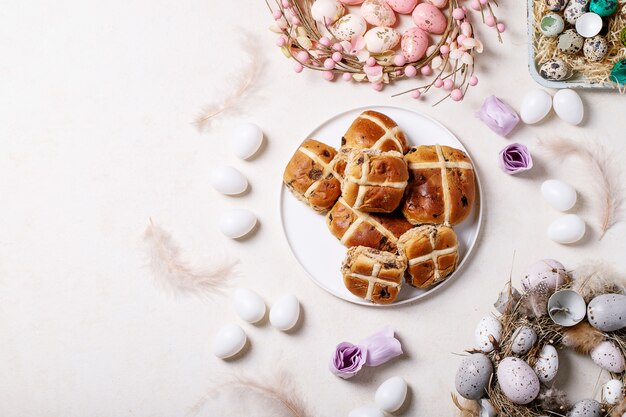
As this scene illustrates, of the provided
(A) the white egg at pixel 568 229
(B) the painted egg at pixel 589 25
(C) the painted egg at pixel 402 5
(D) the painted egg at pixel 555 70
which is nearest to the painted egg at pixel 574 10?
(B) the painted egg at pixel 589 25

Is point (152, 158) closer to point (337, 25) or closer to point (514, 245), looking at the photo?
point (337, 25)

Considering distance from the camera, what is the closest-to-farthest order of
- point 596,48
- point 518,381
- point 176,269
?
point 518,381
point 596,48
point 176,269

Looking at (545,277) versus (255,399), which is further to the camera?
(255,399)

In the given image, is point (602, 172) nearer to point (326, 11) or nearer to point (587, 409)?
point (587, 409)

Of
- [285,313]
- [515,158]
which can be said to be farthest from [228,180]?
[515,158]

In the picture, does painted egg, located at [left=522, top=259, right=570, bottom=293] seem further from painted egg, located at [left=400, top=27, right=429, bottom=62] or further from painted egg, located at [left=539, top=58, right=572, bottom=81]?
painted egg, located at [left=400, top=27, right=429, bottom=62]

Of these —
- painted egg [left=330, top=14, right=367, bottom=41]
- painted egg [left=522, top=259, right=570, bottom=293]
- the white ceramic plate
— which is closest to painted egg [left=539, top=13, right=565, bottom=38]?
the white ceramic plate

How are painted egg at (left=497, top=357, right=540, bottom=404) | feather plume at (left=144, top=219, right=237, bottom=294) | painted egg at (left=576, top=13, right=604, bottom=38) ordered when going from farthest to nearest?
feather plume at (left=144, top=219, right=237, bottom=294), painted egg at (left=576, top=13, right=604, bottom=38), painted egg at (left=497, top=357, right=540, bottom=404)
